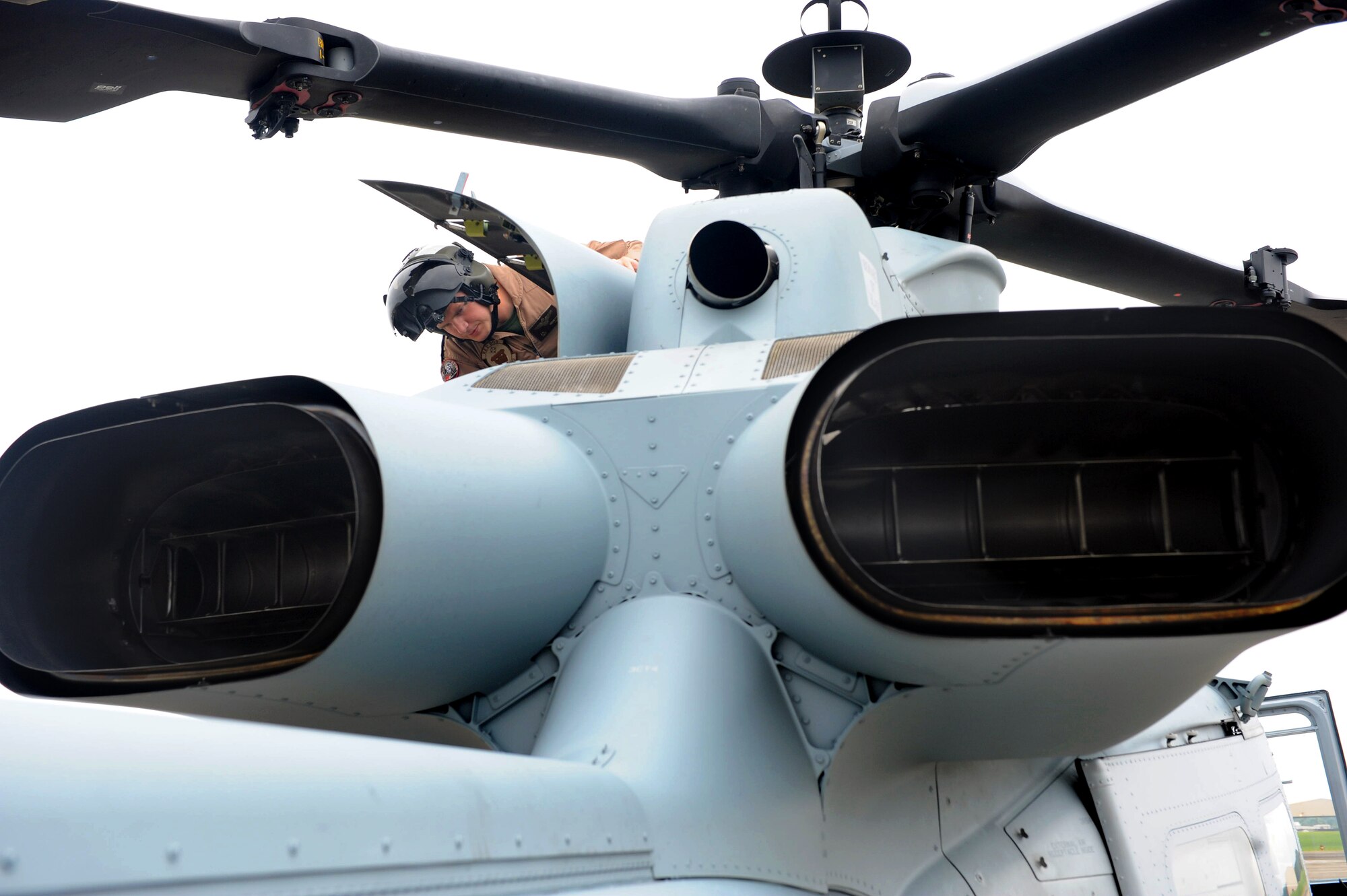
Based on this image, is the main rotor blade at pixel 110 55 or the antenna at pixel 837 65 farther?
the antenna at pixel 837 65

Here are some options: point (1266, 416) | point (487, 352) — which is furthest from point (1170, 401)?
point (487, 352)

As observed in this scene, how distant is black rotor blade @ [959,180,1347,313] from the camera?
5.32m

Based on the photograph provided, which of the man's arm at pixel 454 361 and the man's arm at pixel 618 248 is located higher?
the man's arm at pixel 618 248

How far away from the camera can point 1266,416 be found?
241 cm

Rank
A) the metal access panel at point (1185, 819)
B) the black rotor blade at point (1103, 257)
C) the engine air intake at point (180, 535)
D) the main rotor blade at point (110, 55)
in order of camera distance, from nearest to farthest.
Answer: the engine air intake at point (180, 535) < the main rotor blade at point (110, 55) < the metal access panel at point (1185, 819) < the black rotor blade at point (1103, 257)

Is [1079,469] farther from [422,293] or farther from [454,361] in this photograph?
[454,361]

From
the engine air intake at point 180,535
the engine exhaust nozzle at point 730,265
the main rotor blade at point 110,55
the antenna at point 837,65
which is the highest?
the antenna at point 837,65

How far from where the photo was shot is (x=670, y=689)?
8.34 ft

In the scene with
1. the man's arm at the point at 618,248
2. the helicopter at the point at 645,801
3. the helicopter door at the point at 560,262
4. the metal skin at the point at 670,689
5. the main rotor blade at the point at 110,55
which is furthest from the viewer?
the man's arm at the point at 618,248

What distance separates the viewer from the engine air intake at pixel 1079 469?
2.21 m

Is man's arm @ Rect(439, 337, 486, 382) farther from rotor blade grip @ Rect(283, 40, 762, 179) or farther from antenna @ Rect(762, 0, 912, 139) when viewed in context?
antenna @ Rect(762, 0, 912, 139)

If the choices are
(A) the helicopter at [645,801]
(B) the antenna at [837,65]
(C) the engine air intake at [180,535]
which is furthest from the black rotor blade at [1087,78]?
(C) the engine air intake at [180,535]

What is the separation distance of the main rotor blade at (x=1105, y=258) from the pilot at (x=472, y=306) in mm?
1727

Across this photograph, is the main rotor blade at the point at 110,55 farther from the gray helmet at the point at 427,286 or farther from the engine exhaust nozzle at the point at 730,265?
the engine exhaust nozzle at the point at 730,265
